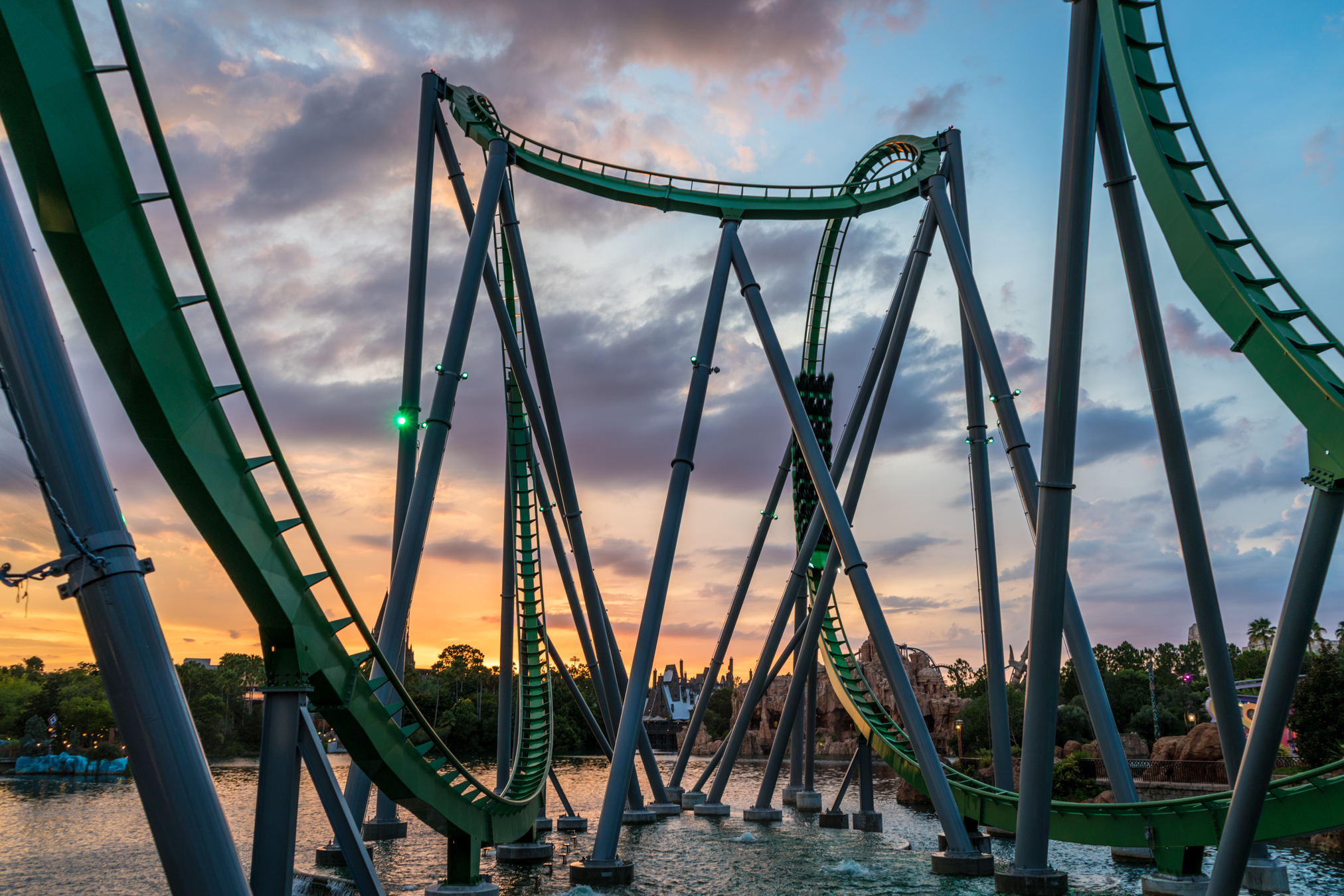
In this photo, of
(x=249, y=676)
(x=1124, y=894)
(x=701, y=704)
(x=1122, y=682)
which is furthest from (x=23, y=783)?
(x=1122, y=682)

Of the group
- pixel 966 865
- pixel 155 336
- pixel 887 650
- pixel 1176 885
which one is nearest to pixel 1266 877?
pixel 1176 885

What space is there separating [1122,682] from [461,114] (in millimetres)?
53784

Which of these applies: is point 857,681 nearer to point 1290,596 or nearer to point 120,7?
point 1290,596

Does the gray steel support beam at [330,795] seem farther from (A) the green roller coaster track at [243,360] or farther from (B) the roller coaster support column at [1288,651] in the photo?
(B) the roller coaster support column at [1288,651]

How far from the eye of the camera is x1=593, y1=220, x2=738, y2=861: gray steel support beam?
38.8ft

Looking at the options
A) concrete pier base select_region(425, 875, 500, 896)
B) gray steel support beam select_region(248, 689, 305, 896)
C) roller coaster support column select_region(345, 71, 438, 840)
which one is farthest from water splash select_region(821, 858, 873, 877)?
gray steel support beam select_region(248, 689, 305, 896)

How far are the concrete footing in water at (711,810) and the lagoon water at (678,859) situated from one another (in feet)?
0.97

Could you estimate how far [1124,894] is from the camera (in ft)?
37.0

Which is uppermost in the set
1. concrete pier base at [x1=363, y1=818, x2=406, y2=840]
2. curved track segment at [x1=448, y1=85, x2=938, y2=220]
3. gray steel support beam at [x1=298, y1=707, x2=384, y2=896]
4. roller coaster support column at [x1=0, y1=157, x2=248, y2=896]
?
curved track segment at [x1=448, y1=85, x2=938, y2=220]

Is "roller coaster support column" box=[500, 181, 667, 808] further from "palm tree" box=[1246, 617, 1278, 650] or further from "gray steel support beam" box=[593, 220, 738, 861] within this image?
"palm tree" box=[1246, 617, 1278, 650]

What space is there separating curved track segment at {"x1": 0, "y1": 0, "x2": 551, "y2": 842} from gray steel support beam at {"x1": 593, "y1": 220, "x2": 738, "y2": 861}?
5.04 meters

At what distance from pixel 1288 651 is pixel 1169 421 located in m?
4.24

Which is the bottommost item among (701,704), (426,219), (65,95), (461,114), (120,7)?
(701,704)

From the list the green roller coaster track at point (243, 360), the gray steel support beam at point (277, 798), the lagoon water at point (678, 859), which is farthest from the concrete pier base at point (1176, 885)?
the gray steel support beam at point (277, 798)
